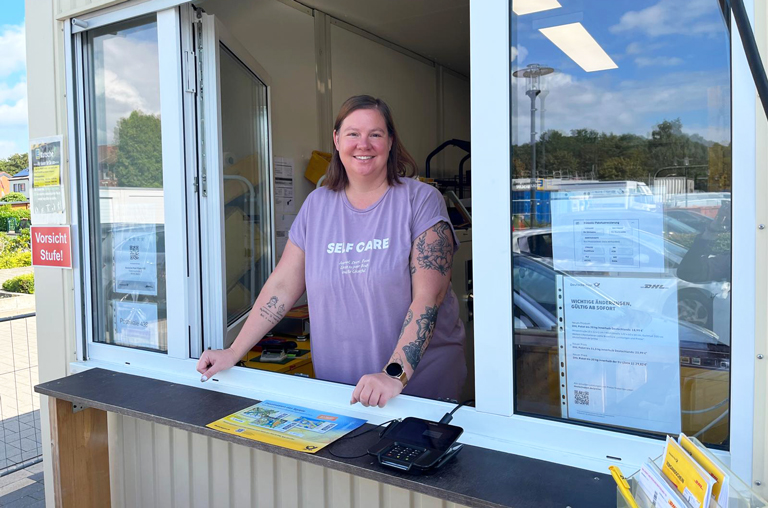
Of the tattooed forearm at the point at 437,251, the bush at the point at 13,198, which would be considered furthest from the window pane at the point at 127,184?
the bush at the point at 13,198

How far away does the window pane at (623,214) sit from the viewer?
4.13 feet

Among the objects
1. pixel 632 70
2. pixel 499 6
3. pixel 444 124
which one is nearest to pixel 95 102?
pixel 499 6

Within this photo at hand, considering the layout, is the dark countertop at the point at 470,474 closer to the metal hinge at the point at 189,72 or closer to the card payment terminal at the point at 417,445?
the card payment terminal at the point at 417,445

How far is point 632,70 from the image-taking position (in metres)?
1.33

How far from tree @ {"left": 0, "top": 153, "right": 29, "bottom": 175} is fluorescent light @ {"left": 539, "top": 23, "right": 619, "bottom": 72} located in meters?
40.8

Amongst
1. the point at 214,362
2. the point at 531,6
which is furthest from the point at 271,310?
the point at 531,6

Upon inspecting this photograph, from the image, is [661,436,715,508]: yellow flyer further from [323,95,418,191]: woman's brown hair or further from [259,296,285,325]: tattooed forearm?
[259,296,285,325]: tattooed forearm

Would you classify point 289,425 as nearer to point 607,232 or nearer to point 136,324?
point 607,232

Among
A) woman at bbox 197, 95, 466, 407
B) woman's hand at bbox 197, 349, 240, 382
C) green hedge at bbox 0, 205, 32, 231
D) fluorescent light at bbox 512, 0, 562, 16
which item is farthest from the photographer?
green hedge at bbox 0, 205, 32, 231

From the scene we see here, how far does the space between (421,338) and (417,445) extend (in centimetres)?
37

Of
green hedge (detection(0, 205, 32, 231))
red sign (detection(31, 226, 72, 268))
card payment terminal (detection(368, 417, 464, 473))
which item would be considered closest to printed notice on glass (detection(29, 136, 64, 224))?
red sign (detection(31, 226, 72, 268))

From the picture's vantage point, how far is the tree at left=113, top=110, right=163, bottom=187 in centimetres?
233

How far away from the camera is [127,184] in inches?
96.3

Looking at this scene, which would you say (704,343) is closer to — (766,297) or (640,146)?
(766,297)
